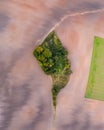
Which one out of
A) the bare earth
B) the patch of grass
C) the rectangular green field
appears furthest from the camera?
the rectangular green field

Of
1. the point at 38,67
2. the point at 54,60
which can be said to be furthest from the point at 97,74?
the point at 38,67

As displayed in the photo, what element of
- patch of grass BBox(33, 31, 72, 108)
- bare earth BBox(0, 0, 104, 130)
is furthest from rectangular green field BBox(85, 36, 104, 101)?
patch of grass BBox(33, 31, 72, 108)

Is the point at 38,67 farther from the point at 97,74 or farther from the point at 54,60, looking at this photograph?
the point at 97,74

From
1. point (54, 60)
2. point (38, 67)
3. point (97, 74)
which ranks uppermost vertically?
point (54, 60)

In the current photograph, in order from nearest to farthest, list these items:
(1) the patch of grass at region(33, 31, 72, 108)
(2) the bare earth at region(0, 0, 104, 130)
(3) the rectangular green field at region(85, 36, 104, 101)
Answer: (2) the bare earth at region(0, 0, 104, 130), (1) the patch of grass at region(33, 31, 72, 108), (3) the rectangular green field at region(85, 36, 104, 101)

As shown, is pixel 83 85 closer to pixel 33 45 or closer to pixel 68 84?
pixel 68 84

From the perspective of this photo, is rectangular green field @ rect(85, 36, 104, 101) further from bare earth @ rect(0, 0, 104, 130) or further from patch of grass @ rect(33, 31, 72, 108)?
patch of grass @ rect(33, 31, 72, 108)
